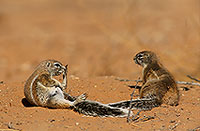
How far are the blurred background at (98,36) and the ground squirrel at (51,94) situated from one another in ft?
10.7

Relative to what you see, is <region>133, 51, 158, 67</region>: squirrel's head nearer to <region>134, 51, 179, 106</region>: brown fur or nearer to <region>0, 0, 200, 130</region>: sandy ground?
<region>134, 51, 179, 106</region>: brown fur

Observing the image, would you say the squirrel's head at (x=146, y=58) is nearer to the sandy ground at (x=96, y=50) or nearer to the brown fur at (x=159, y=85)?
the brown fur at (x=159, y=85)

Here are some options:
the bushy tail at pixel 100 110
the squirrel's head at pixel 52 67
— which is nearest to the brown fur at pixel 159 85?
the bushy tail at pixel 100 110

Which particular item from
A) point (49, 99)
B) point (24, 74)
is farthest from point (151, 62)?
point (24, 74)

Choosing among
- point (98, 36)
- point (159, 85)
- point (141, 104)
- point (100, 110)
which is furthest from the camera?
point (98, 36)

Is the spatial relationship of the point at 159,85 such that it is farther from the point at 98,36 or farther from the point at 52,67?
the point at 98,36

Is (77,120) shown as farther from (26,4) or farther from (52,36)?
(26,4)

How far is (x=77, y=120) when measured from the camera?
6.02 meters

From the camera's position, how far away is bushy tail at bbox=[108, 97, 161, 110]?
20.5 feet

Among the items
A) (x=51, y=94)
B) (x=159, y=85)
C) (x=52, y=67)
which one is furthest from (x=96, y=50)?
(x=51, y=94)

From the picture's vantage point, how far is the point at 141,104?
6461mm

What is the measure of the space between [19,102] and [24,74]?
632cm

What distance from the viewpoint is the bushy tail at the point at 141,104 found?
624 cm

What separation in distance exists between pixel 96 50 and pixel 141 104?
9.62 m
